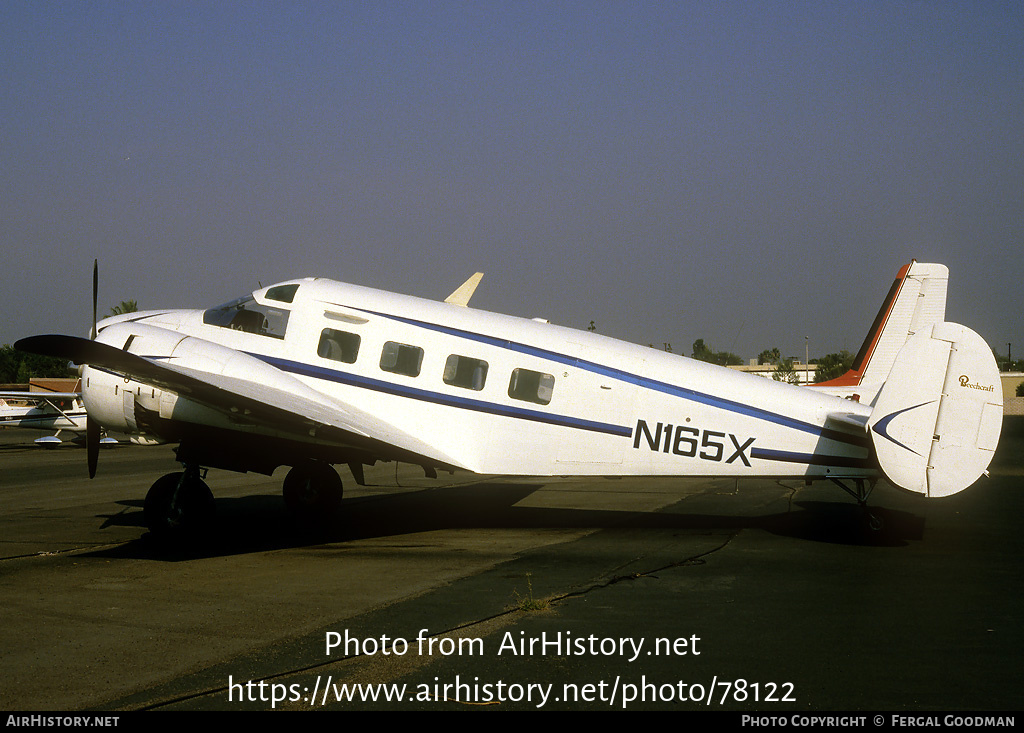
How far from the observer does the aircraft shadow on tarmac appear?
447 inches

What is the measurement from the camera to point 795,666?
19.4ft

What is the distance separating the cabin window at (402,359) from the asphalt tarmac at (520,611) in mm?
2485

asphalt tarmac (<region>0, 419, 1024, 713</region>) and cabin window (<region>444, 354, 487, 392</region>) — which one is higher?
cabin window (<region>444, 354, 487, 392</region>)

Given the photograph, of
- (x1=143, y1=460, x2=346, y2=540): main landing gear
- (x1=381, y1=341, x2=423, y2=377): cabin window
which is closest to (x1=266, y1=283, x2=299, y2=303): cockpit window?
(x1=381, y1=341, x2=423, y2=377): cabin window

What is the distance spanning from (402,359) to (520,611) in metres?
5.41

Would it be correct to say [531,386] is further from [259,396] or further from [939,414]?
[939,414]

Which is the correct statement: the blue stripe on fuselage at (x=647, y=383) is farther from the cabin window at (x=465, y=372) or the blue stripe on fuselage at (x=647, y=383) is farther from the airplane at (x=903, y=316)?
the airplane at (x=903, y=316)

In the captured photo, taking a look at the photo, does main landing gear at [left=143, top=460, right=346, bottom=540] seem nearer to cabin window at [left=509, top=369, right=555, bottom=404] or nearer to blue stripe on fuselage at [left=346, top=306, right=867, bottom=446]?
blue stripe on fuselage at [left=346, top=306, right=867, bottom=446]

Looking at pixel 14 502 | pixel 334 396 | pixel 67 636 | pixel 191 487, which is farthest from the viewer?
pixel 14 502

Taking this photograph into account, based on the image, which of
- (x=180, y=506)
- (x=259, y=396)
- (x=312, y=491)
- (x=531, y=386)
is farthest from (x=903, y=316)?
(x=180, y=506)

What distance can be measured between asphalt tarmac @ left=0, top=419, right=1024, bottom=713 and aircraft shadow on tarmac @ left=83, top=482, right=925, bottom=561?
3.6 inches

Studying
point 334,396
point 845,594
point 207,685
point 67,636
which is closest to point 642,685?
point 207,685
